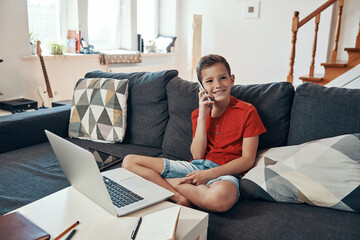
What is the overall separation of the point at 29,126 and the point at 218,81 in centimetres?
121

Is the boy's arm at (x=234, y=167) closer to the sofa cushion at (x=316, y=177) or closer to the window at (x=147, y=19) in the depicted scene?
the sofa cushion at (x=316, y=177)

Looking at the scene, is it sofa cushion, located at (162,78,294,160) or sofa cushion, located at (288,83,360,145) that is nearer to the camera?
sofa cushion, located at (288,83,360,145)

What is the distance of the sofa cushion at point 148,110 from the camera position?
199 centimetres

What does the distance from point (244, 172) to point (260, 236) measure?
42 cm

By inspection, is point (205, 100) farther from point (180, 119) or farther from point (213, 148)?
point (180, 119)

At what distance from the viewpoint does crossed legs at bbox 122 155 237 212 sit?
1.19 metres

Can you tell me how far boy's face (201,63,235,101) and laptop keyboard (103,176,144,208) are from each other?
0.66 meters

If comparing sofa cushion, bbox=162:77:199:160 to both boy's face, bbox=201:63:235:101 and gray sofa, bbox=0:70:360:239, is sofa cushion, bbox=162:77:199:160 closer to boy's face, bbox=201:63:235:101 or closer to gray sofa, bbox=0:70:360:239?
gray sofa, bbox=0:70:360:239

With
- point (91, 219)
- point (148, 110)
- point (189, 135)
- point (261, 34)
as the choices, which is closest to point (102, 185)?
point (91, 219)

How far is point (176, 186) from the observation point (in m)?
1.38

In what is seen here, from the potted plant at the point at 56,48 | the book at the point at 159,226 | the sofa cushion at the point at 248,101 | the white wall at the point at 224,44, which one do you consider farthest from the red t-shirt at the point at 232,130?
the potted plant at the point at 56,48

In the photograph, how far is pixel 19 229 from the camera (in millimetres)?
834

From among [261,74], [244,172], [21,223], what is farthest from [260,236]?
[261,74]

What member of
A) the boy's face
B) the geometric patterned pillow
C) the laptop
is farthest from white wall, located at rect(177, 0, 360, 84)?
the laptop
